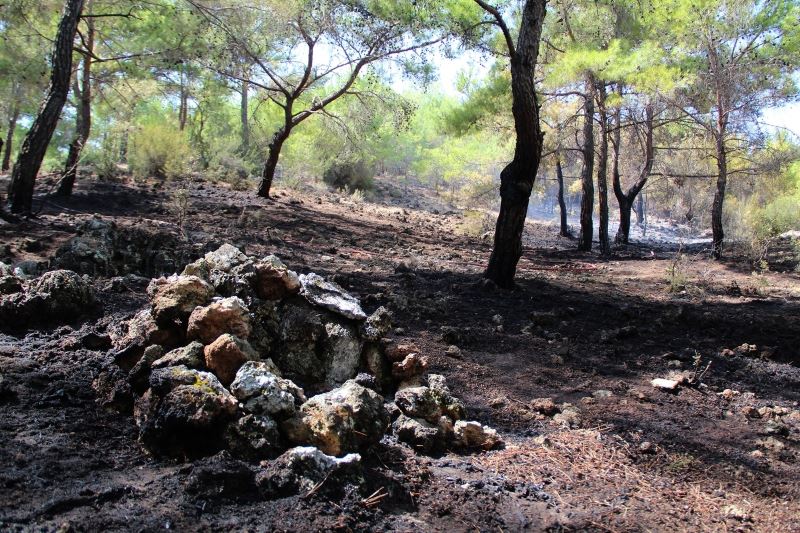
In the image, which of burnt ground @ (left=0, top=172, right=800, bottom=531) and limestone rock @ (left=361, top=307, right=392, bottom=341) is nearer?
burnt ground @ (left=0, top=172, right=800, bottom=531)

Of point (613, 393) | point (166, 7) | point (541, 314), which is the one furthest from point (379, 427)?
point (166, 7)

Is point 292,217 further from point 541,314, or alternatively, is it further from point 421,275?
point 541,314

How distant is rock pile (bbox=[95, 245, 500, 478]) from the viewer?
7.25ft

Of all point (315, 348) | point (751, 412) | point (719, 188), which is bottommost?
point (751, 412)

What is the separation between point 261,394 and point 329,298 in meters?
0.96

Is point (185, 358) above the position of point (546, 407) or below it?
above

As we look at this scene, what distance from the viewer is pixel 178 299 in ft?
9.23

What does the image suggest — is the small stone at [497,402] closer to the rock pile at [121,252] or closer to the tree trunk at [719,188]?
the rock pile at [121,252]

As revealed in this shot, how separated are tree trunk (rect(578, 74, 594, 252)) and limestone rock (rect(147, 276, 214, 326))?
10722 mm

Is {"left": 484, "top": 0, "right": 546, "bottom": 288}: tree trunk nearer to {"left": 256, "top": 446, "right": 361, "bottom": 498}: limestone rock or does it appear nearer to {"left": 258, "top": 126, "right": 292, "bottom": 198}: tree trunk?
→ {"left": 256, "top": 446, "right": 361, "bottom": 498}: limestone rock

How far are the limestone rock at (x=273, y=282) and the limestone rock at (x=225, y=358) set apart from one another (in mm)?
648

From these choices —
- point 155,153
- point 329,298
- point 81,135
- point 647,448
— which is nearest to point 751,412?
point 647,448

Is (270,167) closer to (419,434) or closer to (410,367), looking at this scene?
(410,367)

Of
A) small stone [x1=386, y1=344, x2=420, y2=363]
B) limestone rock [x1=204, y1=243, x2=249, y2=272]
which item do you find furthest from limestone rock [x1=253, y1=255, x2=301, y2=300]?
small stone [x1=386, y1=344, x2=420, y2=363]
